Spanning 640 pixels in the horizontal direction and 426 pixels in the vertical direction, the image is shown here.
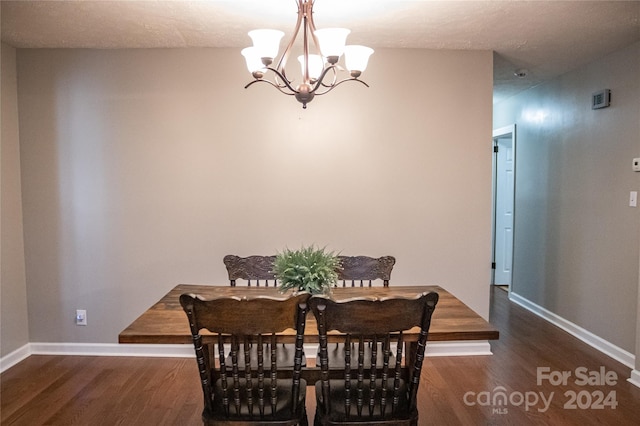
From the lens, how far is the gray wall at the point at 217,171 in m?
3.30

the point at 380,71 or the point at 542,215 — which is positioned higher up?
the point at 380,71

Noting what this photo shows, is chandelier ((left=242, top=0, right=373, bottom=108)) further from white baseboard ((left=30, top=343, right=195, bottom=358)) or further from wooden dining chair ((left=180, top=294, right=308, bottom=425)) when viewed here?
white baseboard ((left=30, top=343, right=195, bottom=358))

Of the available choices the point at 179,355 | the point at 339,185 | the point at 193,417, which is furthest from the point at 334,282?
the point at 179,355

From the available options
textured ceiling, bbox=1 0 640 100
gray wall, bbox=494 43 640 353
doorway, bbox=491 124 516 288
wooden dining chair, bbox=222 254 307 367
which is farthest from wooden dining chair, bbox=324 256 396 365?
doorway, bbox=491 124 516 288

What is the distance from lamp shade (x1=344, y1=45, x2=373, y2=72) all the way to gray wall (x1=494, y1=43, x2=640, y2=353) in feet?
7.81

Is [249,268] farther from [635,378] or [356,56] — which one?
[635,378]

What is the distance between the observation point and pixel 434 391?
279 centimetres

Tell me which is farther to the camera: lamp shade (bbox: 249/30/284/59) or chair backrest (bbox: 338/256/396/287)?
chair backrest (bbox: 338/256/396/287)

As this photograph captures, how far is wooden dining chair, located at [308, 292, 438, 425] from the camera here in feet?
4.99

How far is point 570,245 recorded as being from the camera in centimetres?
389

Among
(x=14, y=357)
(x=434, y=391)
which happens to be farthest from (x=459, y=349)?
(x=14, y=357)

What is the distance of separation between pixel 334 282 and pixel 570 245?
290 centimetres

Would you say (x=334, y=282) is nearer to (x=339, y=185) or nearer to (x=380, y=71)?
(x=339, y=185)

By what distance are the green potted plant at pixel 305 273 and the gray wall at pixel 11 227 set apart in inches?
94.6
